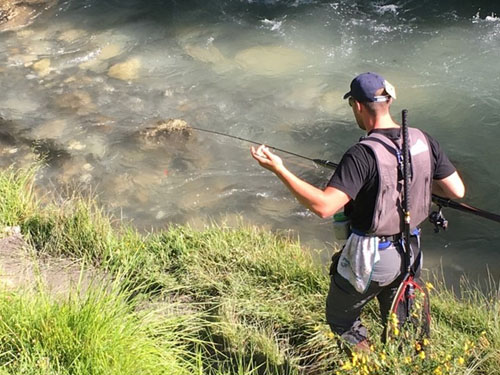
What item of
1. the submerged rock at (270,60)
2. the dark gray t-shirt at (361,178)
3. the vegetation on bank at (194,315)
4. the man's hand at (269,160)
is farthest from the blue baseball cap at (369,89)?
the submerged rock at (270,60)

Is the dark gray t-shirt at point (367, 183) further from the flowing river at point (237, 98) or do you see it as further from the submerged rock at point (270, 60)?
the submerged rock at point (270, 60)

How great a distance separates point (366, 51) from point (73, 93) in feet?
13.0

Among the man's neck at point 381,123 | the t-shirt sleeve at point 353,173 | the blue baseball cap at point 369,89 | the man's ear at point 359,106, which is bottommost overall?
the t-shirt sleeve at point 353,173

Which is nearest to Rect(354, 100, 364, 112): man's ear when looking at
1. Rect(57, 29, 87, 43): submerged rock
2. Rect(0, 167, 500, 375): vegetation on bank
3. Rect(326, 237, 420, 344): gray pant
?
Rect(326, 237, 420, 344): gray pant

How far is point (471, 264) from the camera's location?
5375mm

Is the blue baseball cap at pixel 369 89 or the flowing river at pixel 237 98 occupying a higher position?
the blue baseball cap at pixel 369 89

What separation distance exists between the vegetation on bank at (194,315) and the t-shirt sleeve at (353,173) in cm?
80

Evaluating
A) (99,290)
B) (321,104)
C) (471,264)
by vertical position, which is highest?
(99,290)

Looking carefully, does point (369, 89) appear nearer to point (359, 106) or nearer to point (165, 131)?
point (359, 106)

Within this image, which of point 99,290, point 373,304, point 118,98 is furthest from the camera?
point 118,98

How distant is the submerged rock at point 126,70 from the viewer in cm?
857

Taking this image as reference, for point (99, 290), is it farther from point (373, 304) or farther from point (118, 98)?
point (118, 98)

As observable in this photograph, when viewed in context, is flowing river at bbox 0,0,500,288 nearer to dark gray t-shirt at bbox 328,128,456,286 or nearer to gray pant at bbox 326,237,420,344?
gray pant at bbox 326,237,420,344

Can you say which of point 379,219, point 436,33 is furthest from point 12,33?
point 379,219
